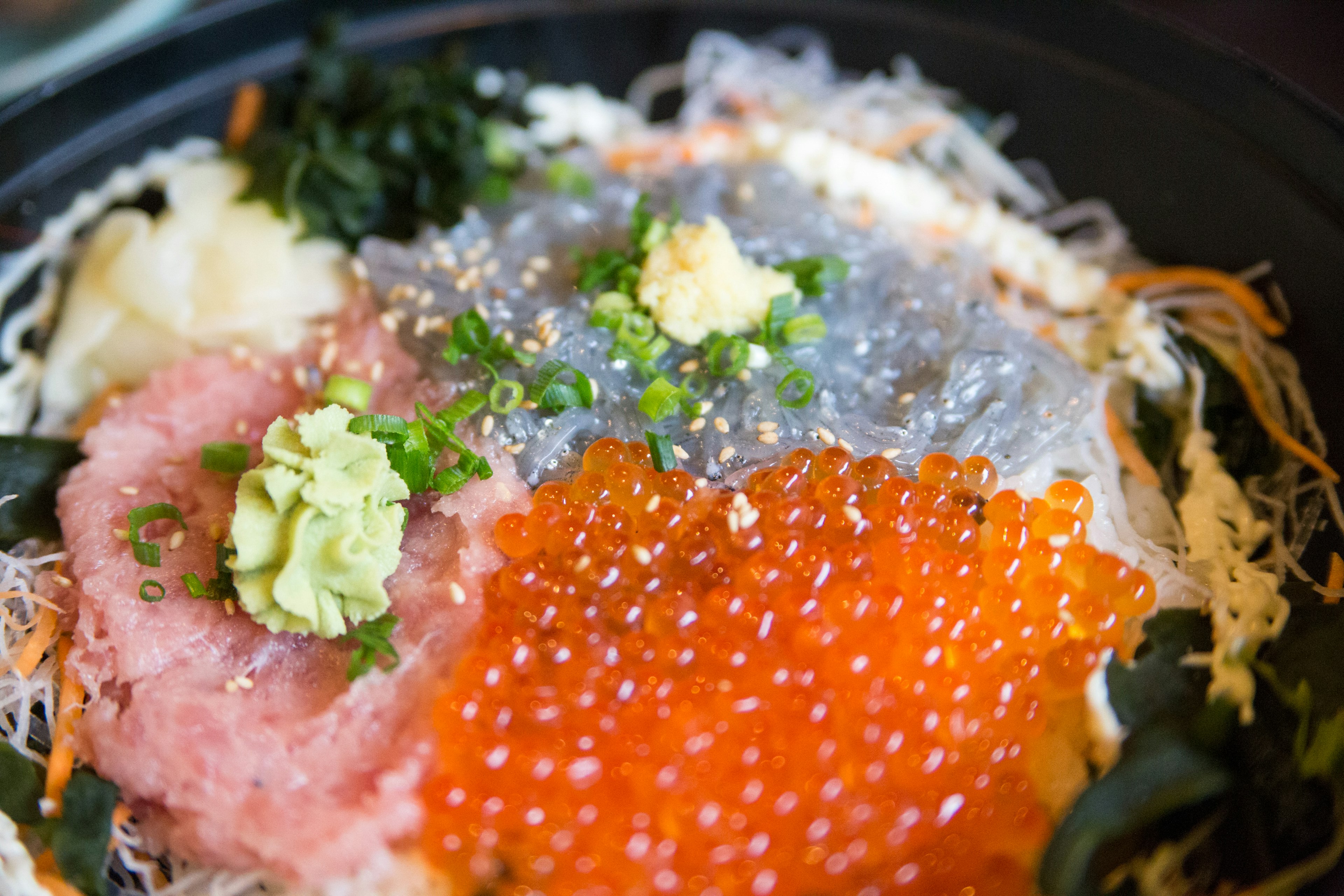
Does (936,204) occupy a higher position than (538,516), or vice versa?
(936,204)

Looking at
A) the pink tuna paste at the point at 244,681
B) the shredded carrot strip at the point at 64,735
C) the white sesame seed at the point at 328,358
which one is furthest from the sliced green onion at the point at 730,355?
the shredded carrot strip at the point at 64,735

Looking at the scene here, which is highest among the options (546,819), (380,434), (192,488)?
(380,434)

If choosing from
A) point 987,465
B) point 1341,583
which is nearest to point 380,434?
point 987,465

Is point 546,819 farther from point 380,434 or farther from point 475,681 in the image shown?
point 380,434

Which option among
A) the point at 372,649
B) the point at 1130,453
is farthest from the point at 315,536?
the point at 1130,453

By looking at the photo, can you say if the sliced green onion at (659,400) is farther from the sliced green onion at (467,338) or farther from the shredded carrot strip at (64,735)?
the shredded carrot strip at (64,735)
